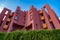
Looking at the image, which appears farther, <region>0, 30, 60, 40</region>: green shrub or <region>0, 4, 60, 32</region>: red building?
<region>0, 4, 60, 32</region>: red building

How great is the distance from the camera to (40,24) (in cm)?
2566

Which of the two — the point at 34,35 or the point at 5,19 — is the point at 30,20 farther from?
the point at 34,35

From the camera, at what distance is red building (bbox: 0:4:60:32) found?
2461 centimetres

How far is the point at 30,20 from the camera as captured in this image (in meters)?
26.4

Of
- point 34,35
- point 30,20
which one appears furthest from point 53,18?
point 34,35

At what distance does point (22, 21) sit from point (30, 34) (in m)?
18.0

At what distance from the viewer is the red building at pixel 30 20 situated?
2461 centimetres

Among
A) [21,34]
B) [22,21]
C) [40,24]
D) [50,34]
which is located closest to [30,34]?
[21,34]

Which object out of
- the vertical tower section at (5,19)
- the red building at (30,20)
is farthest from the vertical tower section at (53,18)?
the vertical tower section at (5,19)

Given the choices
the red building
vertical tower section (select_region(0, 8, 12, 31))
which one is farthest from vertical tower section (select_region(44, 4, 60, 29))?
vertical tower section (select_region(0, 8, 12, 31))

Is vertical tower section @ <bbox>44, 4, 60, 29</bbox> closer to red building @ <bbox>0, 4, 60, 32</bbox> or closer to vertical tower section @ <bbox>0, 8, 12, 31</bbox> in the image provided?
red building @ <bbox>0, 4, 60, 32</bbox>

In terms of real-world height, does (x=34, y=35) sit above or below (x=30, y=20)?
below

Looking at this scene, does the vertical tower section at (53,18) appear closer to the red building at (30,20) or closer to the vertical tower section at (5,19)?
the red building at (30,20)

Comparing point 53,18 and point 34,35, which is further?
point 53,18
